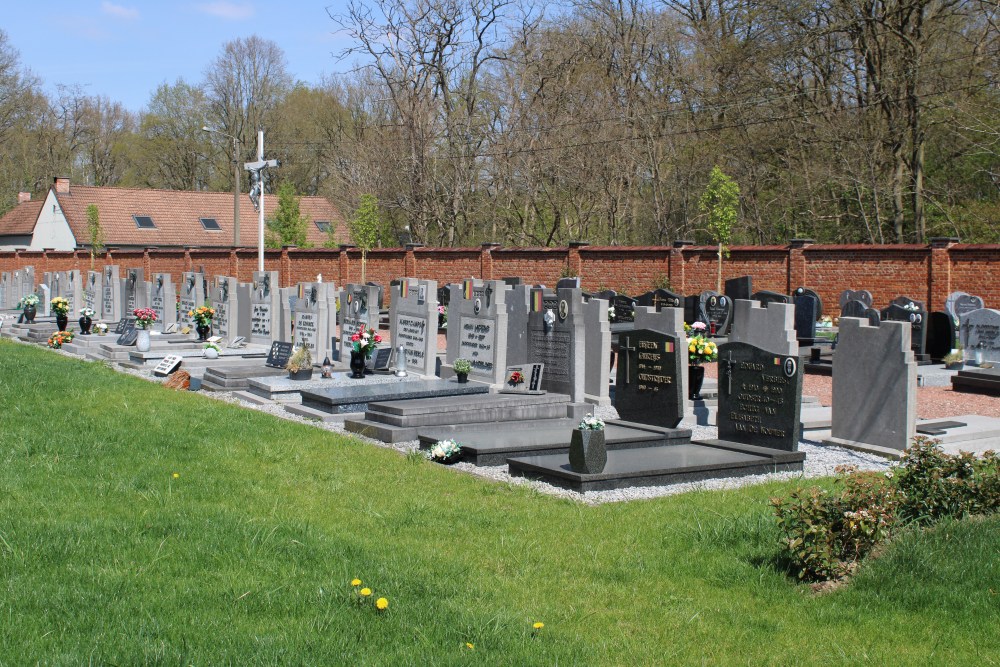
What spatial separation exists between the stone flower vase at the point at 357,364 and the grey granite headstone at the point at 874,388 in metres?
7.65

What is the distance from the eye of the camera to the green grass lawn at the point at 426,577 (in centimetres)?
498

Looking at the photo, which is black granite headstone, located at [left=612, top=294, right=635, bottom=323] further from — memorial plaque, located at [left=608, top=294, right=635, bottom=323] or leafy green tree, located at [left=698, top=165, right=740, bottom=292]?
leafy green tree, located at [left=698, top=165, right=740, bottom=292]

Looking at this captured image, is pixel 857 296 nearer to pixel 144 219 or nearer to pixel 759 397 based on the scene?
pixel 759 397

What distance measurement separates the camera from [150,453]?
31.8 ft

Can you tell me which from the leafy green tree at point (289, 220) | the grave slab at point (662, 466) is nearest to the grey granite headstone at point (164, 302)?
the grave slab at point (662, 466)

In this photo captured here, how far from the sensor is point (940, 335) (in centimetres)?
1948

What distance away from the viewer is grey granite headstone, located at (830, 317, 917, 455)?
10766 millimetres

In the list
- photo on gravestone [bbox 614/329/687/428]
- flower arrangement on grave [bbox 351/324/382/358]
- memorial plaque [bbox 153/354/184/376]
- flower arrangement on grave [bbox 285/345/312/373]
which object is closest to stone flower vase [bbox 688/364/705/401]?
photo on gravestone [bbox 614/329/687/428]

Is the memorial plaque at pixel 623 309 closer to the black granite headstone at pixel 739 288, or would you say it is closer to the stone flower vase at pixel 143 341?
the black granite headstone at pixel 739 288

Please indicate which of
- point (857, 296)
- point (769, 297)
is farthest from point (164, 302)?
point (857, 296)

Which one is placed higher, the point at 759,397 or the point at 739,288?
the point at 739,288

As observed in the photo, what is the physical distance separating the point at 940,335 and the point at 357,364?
35.4 feet

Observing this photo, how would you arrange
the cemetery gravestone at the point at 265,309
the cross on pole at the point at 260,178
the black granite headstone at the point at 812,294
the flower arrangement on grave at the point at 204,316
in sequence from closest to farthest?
the cemetery gravestone at the point at 265,309
the flower arrangement on grave at the point at 204,316
the black granite headstone at the point at 812,294
the cross on pole at the point at 260,178

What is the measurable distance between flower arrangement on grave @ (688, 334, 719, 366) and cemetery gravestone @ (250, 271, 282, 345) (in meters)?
9.58
